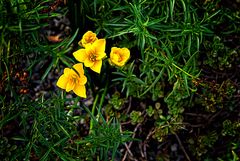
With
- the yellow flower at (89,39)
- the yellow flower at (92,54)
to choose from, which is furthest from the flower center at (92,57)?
the yellow flower at (89,39)

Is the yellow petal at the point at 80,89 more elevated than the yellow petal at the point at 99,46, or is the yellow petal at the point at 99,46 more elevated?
the yellow petal at the point at 99,46

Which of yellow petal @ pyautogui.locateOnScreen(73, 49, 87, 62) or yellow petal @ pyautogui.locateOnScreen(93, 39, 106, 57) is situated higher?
yellow petal @ pyautogui.locateOnScreen(93, 39, 106, 57)

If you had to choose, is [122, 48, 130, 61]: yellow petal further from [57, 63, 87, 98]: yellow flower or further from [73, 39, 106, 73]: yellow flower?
[57, 63, 87, 98]: yellow flower

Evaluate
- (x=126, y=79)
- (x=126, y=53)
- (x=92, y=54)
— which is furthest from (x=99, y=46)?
(x=126, y=79)

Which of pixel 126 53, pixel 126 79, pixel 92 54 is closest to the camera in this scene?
pixel 92 54

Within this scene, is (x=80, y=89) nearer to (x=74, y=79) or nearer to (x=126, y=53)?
(x=74, y=79)

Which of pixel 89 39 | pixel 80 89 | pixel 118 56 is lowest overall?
pixel 80 89

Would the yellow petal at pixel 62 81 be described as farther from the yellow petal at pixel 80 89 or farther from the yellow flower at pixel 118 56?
the yellow flower at pixel 118 56

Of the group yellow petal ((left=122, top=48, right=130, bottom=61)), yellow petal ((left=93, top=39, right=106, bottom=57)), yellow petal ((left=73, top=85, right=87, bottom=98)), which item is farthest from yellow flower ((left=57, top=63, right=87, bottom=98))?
yellow petal ((left=122, top=48, right=130, bottom=61))
